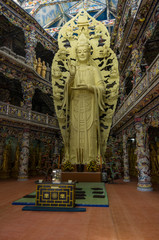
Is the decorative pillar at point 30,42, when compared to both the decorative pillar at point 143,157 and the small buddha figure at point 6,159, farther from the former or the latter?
the decorative pillar at point 143,157

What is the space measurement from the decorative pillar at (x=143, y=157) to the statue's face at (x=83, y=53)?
3.88 metres

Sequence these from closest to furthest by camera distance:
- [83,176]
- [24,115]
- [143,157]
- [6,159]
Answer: [143,157]
[83,176]
[24,115]
[6,159]

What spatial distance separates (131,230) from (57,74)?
746cm

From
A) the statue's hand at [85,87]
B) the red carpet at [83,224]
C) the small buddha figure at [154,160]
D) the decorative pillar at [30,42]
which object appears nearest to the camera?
the red carpet at [83,224]

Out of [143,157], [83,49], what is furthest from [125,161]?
[83,49]

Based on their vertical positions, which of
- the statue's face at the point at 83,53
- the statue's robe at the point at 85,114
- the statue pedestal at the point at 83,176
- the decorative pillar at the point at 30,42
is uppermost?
the decorative pillar at the point at 30,42

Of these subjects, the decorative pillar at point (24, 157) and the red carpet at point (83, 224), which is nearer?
the red carpet at point (83, 224)

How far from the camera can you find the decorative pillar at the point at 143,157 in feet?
21.1

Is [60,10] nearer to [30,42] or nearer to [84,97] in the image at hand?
[30,42]

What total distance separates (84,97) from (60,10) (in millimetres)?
9986

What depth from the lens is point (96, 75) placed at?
8.59m

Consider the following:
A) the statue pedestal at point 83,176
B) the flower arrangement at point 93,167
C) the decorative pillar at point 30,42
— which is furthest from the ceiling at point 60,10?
the statue pedestal at point 83,176

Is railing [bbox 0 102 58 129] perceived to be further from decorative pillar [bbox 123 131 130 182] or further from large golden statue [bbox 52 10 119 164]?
decorative pillar [bbox 123 131 130 182]

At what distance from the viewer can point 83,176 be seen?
24.0 ft
